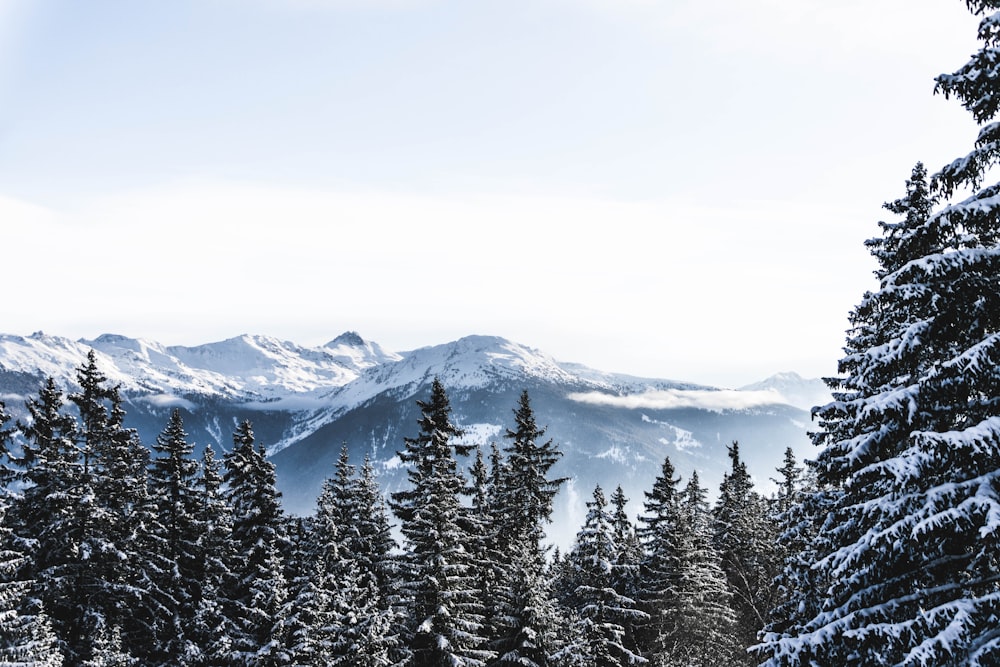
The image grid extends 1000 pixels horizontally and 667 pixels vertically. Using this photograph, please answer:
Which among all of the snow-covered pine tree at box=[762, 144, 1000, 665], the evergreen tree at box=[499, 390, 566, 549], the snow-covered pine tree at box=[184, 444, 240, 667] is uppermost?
the snow-covered pine tree at box=[762, 144, 1000, 665]

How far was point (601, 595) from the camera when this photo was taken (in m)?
37.4

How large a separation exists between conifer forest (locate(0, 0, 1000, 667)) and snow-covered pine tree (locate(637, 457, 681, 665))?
22 centimetres

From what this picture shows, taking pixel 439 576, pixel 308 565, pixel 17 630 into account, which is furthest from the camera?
pixel 308 565

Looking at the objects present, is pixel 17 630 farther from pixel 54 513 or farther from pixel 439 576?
pixel 439 576

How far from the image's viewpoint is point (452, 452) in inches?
1403

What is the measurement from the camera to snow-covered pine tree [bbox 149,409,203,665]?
37.4 m

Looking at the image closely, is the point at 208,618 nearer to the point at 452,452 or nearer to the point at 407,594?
the point at 407,594

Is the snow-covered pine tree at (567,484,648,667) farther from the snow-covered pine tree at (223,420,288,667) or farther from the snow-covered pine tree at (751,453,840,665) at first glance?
the snow-covered pine tree at (751,453,840,665)

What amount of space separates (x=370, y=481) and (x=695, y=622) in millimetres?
21292

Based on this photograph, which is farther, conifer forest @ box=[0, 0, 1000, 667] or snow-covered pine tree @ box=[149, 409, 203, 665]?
snow-covered pine tree @ box=[149, 409, 203, 665]

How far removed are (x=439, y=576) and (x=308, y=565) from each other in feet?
25.4

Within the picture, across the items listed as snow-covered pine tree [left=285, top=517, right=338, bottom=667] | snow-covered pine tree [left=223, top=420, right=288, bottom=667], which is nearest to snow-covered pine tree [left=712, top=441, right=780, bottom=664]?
snow-covered pine tree [left=285, top=517, right=338, bottom=667]

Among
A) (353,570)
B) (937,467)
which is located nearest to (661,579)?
(353,570)

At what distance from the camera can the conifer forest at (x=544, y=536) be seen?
401 inches
